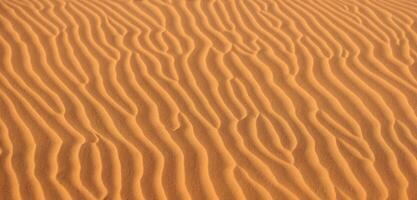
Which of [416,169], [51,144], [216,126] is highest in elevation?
[51,144]

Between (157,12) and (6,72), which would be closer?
(6,72)

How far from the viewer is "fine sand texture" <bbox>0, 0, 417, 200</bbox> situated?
4.48 meters

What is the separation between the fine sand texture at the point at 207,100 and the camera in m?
4.48

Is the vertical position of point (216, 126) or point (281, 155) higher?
point (216, 126)

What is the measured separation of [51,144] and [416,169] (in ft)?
8.80

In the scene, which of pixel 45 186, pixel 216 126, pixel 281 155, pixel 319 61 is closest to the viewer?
pixel 45 186

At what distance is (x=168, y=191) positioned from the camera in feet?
14.3

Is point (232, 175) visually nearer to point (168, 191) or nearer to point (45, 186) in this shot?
point (168, 191)

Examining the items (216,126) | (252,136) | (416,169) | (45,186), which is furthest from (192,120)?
(416,169)

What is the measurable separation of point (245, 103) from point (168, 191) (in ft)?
4.55

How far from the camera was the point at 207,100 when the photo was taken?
5500 mm

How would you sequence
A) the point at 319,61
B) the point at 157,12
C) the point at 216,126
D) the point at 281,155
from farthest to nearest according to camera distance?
the point at 157,12 → the point at 319,61 → the point at 216,126 → the point at 281,155

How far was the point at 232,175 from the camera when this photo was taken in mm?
4527

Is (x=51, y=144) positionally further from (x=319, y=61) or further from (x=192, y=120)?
(x=319, y=61)
